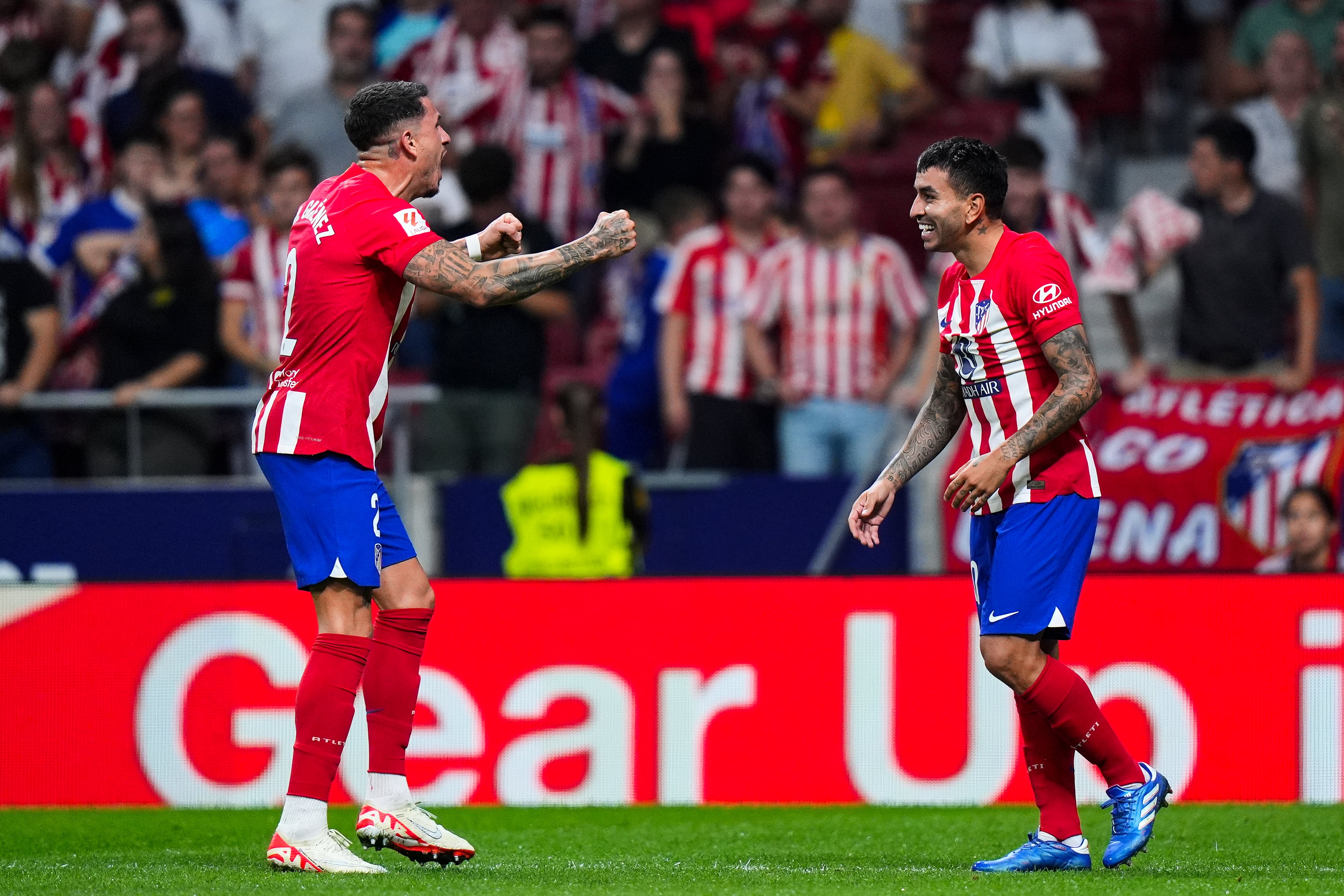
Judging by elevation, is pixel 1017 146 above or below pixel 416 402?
above

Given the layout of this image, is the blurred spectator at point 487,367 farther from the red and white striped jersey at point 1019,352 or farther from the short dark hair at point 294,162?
the red and white striped jersey at point 1019,352

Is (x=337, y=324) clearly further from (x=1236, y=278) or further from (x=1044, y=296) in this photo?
(x=1236, y=278)

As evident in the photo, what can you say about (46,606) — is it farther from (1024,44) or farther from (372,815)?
(1024,44)

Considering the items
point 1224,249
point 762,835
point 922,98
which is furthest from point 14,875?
point 922,98

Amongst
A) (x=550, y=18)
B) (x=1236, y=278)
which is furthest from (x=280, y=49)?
(x=1236, y=278)

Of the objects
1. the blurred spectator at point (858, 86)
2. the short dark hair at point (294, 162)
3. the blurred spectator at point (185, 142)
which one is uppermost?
the blurred spectator at point (858, 86)

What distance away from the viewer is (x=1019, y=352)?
5797 mm

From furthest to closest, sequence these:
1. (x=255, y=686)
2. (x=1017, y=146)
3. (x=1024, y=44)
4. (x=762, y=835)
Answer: (x=1024, y=44), (x=1017, y=146), (x=255, y=686), (x=762, y=835)

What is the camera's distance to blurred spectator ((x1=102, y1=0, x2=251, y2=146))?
13.1 metres

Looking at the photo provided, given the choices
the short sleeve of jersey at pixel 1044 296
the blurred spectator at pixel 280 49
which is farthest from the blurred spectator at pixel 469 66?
the short sleeve of jersey at pixel 1044 296

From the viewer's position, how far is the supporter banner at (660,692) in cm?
838

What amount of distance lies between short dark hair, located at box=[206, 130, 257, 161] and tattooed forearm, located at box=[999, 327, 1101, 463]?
7896 mm

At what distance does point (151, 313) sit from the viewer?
35.8 ft

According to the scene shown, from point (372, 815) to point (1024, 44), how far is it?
8664 millimetres
